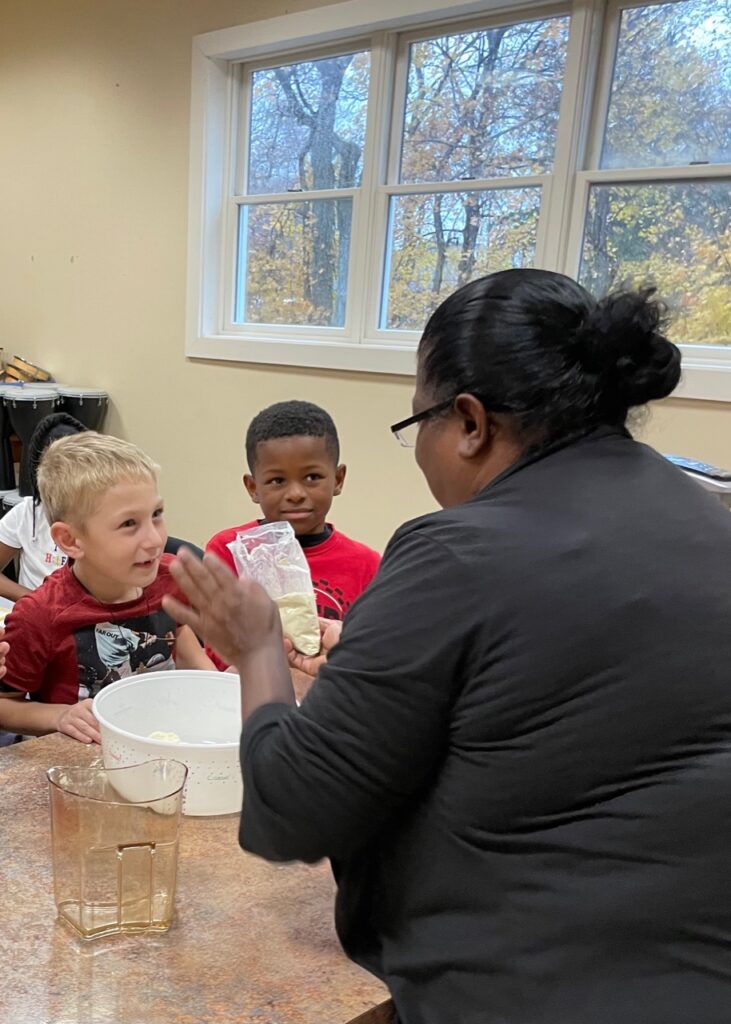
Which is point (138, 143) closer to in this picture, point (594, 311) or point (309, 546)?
point (309, 546)

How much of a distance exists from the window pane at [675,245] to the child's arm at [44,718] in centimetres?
196

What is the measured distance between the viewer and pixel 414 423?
938 millimetres

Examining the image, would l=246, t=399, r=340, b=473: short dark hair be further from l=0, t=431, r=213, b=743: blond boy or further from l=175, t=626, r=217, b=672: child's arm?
l=175, t=626, r=217, b=672: child's arm

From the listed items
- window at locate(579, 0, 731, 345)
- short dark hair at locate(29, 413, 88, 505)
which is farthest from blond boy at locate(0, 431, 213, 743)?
window at locate(579, 0, 731, 345)

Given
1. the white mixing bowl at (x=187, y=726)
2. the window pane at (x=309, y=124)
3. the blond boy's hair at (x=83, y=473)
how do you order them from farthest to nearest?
the window pane at (x=309, y=124) → the blond boy's hair at (x=83, y=473) → the white mixing bowl at (x=187, y=726)

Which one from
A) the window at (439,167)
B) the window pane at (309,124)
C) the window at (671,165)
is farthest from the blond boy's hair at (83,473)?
the window pane at (309,124)

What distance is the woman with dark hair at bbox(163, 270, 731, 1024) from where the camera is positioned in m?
0.69

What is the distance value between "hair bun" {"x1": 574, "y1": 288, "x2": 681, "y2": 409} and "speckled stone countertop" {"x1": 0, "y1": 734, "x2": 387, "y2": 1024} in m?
0.64

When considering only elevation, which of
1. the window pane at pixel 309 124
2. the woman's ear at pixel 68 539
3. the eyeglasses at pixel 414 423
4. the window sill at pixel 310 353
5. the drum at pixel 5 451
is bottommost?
the drum at pixel 5 451

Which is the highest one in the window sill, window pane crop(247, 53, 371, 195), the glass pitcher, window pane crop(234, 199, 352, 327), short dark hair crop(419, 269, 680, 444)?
window pane crop(247, 53, 371, 195)

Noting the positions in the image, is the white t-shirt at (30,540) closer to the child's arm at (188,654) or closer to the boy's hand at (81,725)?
the child's arm at (188,654)

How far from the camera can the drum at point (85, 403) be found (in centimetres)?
375

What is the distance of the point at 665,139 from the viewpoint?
8.14ft

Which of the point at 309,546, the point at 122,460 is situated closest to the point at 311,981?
the point at 122,460
